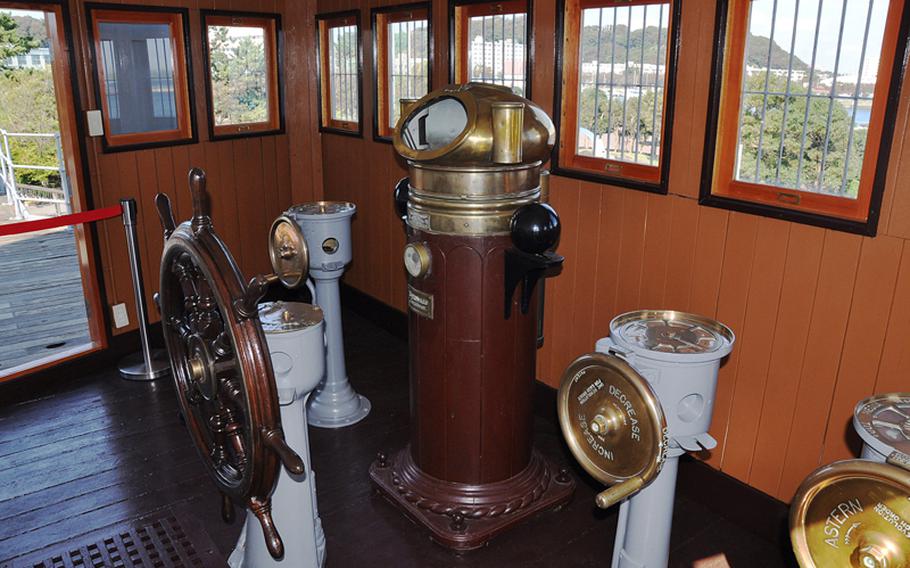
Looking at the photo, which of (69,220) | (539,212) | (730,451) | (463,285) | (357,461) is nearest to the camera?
(539,212)

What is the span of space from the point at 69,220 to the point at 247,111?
1.55 meters

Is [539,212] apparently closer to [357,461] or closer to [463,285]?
[463,285]

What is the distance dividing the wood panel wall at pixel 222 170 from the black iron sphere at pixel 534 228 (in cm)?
302

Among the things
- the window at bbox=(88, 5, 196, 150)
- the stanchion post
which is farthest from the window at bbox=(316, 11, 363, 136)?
the stanchion post

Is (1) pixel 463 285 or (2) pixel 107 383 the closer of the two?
(1) pixel 463 285

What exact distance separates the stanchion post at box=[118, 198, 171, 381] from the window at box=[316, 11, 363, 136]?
62.7 inches

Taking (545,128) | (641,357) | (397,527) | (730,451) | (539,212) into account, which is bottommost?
(397,527)

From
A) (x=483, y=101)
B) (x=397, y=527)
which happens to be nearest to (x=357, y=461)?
(x=397, y=527)

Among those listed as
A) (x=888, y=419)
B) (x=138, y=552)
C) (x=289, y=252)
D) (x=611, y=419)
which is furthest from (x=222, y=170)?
(x=888, y=419)

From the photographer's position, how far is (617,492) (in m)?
1.99

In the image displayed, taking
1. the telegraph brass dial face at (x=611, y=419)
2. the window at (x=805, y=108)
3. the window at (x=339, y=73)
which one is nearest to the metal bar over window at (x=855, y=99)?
the window at (x=805, y=108)

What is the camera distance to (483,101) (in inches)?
104

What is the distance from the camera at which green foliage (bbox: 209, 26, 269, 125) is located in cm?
501

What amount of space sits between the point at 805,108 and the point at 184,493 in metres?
3.05
